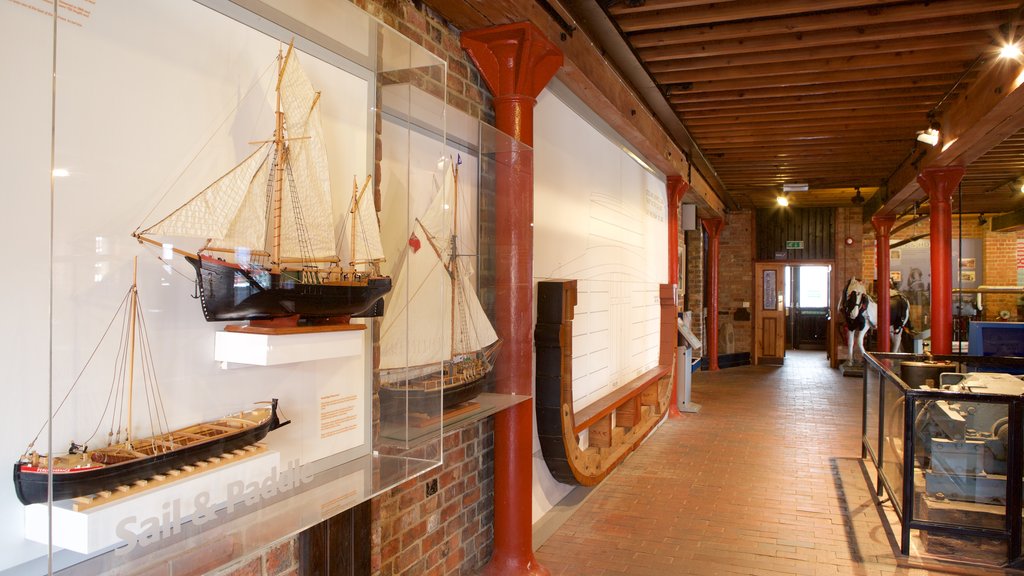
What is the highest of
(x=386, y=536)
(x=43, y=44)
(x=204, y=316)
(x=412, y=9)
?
(x=412, y=9)

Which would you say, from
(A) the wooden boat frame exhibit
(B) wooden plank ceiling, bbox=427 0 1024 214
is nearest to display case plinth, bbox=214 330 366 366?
(B) wooden plank ceiling, bbox=427 0 1024 214

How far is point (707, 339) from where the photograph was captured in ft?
45.6

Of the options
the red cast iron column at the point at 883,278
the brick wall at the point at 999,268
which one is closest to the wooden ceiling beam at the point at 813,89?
the red cast iron column at the point at 883,278

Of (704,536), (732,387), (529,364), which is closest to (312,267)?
(529,364)

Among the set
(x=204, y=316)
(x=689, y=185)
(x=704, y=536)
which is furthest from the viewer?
(x=689, y=185)

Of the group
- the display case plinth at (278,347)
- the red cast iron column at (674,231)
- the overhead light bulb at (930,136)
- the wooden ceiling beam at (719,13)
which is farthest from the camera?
the red cast iron column at (674,231)

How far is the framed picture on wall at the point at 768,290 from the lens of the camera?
49.9 ft

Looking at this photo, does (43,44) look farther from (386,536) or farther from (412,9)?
(386,536)

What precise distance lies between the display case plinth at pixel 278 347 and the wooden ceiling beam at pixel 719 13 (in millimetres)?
3537

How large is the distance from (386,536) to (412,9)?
2235 mm

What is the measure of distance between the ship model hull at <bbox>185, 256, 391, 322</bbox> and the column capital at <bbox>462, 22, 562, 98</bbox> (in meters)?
1.84

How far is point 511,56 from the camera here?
11.5 feet

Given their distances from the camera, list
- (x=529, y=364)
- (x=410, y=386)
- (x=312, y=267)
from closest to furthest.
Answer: (x=312, y=267) → (x=410, y=386) → (x=529, y=364)

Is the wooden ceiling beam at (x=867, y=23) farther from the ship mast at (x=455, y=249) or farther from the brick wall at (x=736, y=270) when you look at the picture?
the brick wall at (x=736, y=270)
